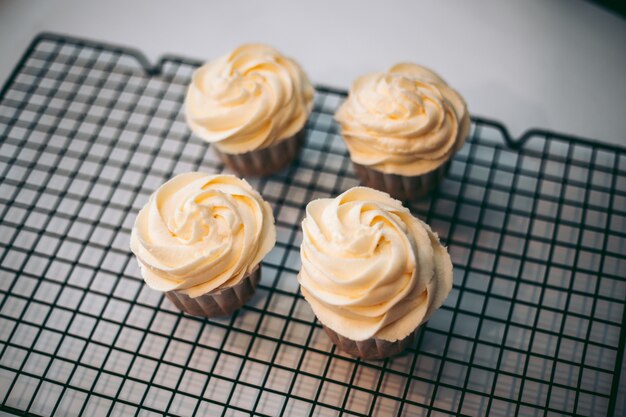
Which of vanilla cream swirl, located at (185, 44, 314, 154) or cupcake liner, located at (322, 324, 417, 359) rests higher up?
vanilla cream swirl, located at (185, 44, 314, 154)

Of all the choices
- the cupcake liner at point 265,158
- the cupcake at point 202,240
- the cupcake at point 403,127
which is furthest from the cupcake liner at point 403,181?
the cupcake at point 202,240

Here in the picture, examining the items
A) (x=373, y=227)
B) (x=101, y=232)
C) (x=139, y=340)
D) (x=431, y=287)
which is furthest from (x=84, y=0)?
(x=431, y=287)

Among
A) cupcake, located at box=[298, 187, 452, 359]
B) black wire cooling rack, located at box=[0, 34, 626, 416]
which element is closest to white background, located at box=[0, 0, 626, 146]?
black wire cooling rack, located at box=[0, 34, 626, 416]

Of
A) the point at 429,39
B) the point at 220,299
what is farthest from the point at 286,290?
the point at 429,39

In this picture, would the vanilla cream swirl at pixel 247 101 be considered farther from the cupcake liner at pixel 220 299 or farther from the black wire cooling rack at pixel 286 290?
the cupcake liner at pixel 220 299

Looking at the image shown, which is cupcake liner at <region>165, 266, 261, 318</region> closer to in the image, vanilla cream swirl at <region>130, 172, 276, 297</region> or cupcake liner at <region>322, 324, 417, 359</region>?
vanilla cream swirl at <region>130, 172, 276, 297</region>
